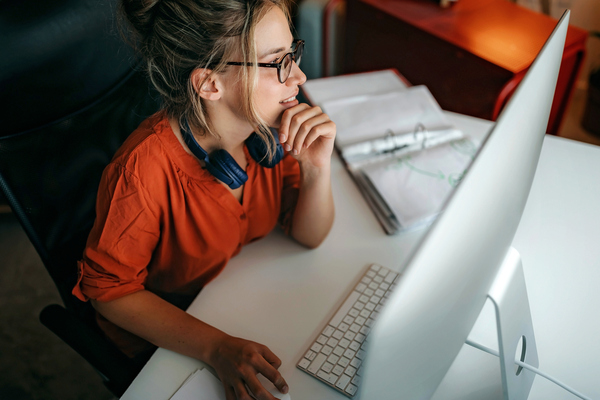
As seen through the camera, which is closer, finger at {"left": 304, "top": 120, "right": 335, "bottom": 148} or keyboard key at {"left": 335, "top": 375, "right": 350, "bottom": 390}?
keyboard key at {"left": 335, "top": 375, "right": 350, "bottom": 390}

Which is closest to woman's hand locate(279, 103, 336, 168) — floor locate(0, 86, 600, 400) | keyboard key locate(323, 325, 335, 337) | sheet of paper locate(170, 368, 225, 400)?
keyboard key locate(323, 325, 335, 337)

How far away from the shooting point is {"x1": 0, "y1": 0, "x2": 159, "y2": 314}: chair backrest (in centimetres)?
75

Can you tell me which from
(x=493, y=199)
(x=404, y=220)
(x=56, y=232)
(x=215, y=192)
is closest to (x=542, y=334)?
(x=404, y=220)

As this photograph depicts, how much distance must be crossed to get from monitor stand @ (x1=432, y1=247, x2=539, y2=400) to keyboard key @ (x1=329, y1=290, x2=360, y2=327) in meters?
0.20

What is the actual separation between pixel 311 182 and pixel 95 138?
18.4 inches

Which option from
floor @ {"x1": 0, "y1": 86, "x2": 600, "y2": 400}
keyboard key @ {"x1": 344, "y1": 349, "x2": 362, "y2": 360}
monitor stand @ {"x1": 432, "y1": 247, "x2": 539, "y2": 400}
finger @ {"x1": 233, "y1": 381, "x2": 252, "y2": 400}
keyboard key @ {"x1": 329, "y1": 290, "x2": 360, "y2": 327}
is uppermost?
monitor stand @ {"x1": 432, "y1": 247, "x2": 539, "y2": 400}

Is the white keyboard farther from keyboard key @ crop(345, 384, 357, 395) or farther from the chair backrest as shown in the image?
the chair backrest

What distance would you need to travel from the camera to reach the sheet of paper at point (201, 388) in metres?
0.69

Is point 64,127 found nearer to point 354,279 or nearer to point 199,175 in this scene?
point 199,175

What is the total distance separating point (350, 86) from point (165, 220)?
780mm

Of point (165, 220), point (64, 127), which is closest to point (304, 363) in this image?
point (165, 220)

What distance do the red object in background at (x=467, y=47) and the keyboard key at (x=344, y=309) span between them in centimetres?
103

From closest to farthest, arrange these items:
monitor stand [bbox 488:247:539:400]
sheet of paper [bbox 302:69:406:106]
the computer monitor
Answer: the computer monitor, monitor stand [bbox 488:247:539:400], sheet of paper [bbox 302:69:406:106]

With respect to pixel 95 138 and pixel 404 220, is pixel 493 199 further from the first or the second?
pixel 95 138
